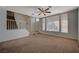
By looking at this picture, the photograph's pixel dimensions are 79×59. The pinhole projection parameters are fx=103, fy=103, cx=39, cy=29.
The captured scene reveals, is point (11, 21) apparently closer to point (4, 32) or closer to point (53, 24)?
point (4, 32)

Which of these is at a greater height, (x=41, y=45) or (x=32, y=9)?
(x=32, y=9)

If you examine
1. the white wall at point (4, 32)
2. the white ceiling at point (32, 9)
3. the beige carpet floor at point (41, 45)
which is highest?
the white ceiling at point (32, 9)

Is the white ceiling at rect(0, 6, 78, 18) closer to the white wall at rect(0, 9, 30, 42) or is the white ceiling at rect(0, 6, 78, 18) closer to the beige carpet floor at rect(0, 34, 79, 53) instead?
the white wall at rect(0, 9, 30, 42)

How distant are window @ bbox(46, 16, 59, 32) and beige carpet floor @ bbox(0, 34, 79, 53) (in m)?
0.23

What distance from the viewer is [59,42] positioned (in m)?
2.51

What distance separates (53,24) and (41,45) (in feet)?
1.98

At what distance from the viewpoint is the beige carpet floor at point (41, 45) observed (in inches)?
97.4

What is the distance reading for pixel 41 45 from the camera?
8.26 ft

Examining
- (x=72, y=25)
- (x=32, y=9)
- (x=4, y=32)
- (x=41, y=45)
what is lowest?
(x=41, y=45)

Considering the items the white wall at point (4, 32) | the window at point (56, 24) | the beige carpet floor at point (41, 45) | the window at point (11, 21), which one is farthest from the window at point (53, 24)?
the window at point (11, 21)

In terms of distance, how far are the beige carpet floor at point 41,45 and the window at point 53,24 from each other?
228mm

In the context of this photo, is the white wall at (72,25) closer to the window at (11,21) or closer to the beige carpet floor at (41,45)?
the beige carpet floor at (41,45)

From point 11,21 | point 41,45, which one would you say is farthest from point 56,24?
point 11,21
